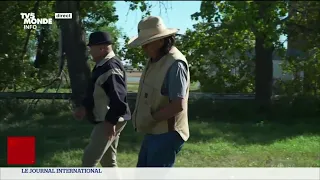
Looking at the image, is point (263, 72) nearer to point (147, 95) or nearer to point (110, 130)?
point (110, 130)

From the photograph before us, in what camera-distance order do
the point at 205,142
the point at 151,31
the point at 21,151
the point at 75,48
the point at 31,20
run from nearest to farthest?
1. the point at 151,31
2. the point at 21,151
3. the point at 205,142
4. the point at 75,48
5. the point at 31,20

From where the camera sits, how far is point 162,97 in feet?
11.5

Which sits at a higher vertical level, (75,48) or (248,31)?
(248,31)

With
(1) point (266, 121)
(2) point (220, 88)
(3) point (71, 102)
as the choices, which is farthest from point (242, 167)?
(2) point (220, 88)

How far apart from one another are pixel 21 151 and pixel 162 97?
3634 mm

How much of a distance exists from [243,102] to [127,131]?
496cm

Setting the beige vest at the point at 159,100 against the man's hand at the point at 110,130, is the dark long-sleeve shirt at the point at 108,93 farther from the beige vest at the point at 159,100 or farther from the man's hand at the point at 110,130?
the beige vest at the point at 159,100

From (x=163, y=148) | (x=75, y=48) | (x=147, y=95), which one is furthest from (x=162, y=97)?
(x=75, y=48)

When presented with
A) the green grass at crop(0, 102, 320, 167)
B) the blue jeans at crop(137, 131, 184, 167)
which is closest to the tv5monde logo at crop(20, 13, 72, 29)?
the green grass at crop(0, 102, 320, 167)

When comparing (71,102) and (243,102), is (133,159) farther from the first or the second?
(243,102)

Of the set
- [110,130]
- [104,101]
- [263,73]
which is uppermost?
[104,101]

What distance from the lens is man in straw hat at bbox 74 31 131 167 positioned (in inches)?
167

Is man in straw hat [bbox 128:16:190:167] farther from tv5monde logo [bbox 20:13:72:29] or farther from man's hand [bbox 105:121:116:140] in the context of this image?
tv5monde logo [bbox 20:13:72:29]

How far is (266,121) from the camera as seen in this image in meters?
11.0
